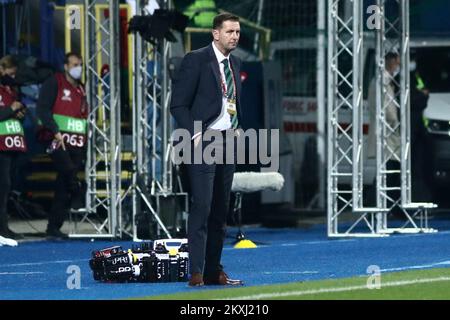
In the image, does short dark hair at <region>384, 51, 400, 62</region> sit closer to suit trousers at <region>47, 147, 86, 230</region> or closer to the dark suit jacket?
suit trousers at <region>47, 147, 86, 230</region>

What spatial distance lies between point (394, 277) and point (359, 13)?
23.5 feet

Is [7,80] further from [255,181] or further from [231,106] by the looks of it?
[231,106]

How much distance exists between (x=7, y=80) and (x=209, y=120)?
7.63 meters

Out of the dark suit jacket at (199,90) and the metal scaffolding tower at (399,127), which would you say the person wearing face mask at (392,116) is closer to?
the metal scaffolding tower at (399,127)

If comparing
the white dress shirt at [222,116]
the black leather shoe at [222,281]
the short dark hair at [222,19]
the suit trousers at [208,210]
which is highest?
the short dark hair at [222,19]

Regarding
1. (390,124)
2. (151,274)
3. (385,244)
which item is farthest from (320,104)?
(151,274)

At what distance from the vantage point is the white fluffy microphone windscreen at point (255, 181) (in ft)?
72.0

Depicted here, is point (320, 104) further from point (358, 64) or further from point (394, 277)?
point (394, 277)

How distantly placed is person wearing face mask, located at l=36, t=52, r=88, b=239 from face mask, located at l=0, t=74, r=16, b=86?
1.76ft

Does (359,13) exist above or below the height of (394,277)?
above

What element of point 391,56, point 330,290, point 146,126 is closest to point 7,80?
point 146,126

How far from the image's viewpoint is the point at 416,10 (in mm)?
28375

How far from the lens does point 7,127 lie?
21.4 m

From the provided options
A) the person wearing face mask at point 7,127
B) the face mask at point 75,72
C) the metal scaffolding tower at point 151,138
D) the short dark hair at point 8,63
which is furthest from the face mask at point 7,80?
the metal scaffolding tower at point 151,138
